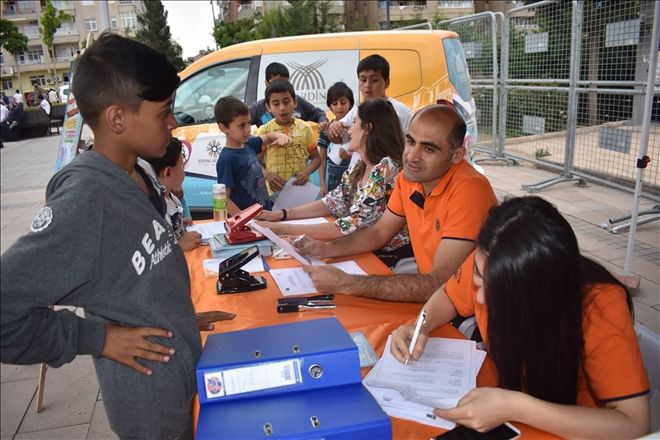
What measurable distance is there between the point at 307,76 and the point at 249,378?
4.47 meters

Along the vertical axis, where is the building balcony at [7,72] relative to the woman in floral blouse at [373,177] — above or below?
above

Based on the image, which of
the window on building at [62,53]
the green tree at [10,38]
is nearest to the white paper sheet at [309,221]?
the green tree at [10,38]

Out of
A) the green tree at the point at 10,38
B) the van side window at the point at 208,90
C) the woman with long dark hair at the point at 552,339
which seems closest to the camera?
the woman with long dark hair at the point at 552,339

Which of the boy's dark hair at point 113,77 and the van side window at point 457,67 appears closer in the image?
the boy's dark hair at point 113,77

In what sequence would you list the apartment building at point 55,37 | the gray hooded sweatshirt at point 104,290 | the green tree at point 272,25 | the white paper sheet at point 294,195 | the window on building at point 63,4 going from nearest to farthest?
1. the gray hooded sweatshirt at point 104,290
2. the white paper sheet at point 294,195
3. the green tree at point 272,25
4. the apartment building at point 55,37
5. the window on building at point 63,4

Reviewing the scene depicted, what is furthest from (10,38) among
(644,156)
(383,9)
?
(644,156)

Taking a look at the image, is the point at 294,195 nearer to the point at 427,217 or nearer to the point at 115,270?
the point at 427,217

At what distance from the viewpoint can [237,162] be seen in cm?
333

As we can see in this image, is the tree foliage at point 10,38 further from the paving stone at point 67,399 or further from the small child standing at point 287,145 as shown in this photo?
the paving stone at point 67,399

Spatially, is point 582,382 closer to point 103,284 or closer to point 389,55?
point 103,284

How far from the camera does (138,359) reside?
1.16m

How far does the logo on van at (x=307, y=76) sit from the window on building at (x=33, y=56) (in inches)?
2530

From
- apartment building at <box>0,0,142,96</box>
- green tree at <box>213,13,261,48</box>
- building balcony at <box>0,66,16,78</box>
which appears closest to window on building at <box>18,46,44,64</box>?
apartment building at <box>0,0,142,96</box>

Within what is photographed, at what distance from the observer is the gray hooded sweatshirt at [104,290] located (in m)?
0.94
